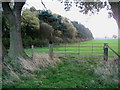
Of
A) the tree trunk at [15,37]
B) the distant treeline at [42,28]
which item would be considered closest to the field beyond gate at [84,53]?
the tree trunk at [15,37]

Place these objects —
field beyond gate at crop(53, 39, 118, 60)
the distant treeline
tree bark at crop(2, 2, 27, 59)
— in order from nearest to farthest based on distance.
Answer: tree bark at crop(2, 2, 27, 59) → field beyond gate at crop(53, 39, 118, 60) → the distant treeline

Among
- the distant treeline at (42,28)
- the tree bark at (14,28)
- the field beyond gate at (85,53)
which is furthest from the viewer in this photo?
the distant treeline at (42,28)

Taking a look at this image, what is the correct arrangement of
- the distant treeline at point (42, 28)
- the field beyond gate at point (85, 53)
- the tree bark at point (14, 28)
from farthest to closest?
1. the distant treeline at point (42, 28)
2. the field beyond gate at point (85, 53)
3. the tree bark at point (14, 28)

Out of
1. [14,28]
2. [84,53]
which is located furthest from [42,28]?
[14,28]

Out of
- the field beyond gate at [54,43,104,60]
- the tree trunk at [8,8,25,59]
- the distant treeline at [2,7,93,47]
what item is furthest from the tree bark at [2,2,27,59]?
the distant treeline at [2,7,93,47]

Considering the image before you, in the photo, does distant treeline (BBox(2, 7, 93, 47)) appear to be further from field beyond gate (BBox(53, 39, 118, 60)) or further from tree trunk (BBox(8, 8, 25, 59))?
tree trunk (BBox(8, 8, 25, 59))

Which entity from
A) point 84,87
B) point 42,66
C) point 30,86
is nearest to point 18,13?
point 42,66

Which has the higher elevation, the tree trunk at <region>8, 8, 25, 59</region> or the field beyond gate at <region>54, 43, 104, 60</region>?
the tree trunk at <region>8, 8, 25, 59</region>

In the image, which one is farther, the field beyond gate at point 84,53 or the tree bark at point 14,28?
the field beyond gate at point 84,53

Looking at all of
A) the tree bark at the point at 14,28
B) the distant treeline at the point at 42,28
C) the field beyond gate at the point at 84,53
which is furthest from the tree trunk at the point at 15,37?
the distant treeline at the point at 42,28

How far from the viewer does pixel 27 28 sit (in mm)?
15969

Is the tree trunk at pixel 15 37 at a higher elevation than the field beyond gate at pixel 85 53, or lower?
higher

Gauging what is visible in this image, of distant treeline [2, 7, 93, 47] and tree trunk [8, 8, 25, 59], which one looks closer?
tree trunk [8, 8, 25, 59]

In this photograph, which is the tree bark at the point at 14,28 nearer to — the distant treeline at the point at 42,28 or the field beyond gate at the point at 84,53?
the field beyond gate at the point at 84,53
